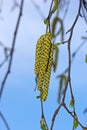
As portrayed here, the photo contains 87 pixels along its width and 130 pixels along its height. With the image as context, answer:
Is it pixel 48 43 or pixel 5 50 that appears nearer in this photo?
pixel 48 43

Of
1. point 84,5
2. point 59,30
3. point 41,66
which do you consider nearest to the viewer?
point 41,66

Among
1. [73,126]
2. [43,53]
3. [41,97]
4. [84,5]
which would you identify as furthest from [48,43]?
[84,5]

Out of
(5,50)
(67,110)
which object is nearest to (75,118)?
(67,110)

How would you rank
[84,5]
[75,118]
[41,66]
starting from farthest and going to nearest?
1. [84,5]
2. [75,118]
3. [41,66]

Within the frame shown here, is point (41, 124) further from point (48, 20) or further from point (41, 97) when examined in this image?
point (48, 20)

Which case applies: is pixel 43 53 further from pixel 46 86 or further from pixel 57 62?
pixel 57 62

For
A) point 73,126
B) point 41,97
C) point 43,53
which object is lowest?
point 73,126

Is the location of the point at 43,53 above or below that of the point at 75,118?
above
